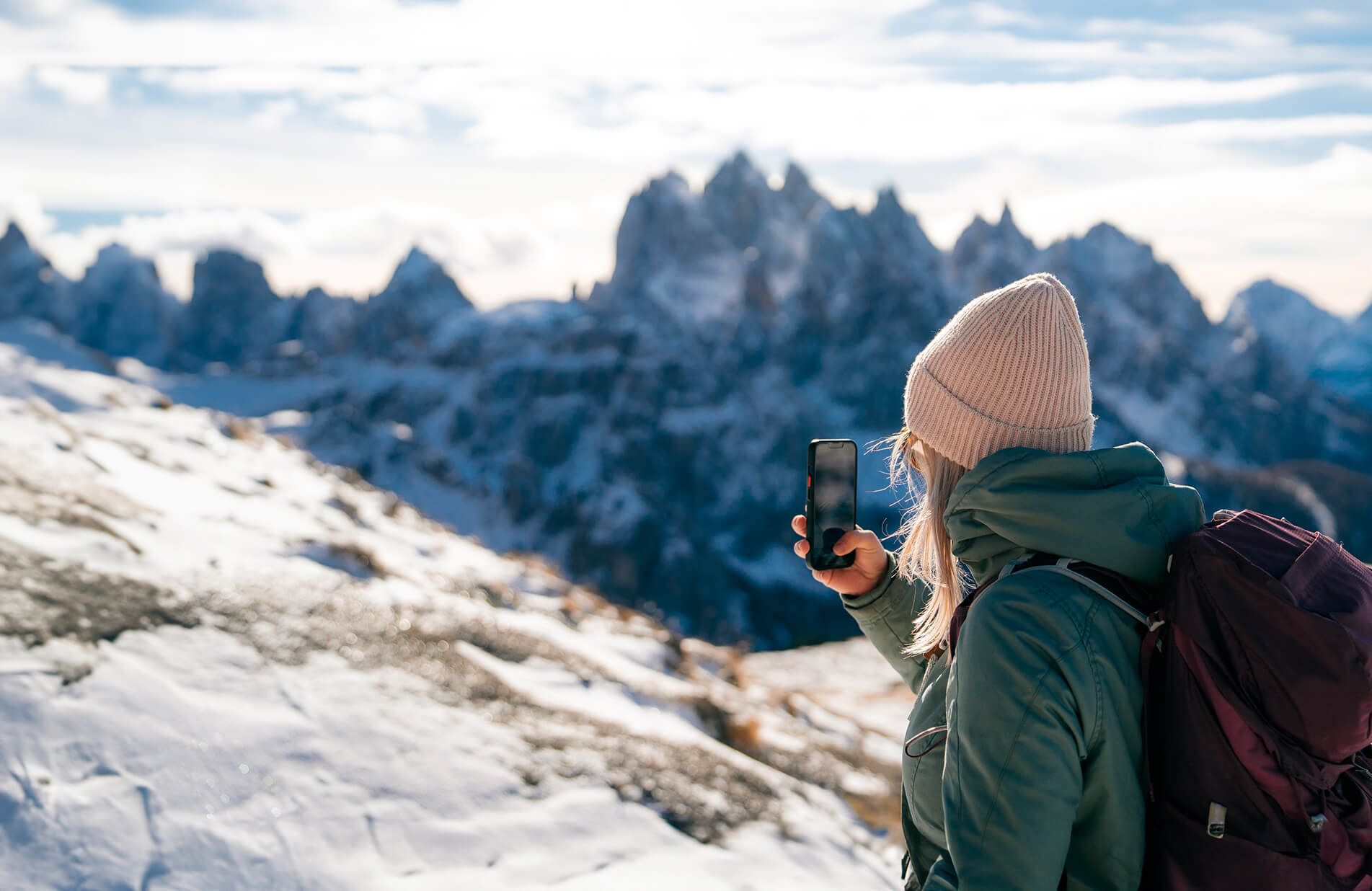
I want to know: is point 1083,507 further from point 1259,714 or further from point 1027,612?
point 1259,714

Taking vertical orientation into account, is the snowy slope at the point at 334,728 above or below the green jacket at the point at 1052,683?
below

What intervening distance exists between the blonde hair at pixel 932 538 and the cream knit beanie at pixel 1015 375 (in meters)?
0.15

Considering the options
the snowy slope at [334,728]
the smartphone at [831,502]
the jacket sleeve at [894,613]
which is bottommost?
the snowy slope at [334,728]

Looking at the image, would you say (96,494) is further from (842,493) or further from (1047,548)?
(1047,548)

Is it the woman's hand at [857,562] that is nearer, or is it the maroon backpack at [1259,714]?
the maroon backpack at [1259,714]

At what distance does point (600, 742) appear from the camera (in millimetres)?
6199

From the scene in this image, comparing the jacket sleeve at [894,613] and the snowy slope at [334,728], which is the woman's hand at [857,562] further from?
the snowy slope at [334,728]

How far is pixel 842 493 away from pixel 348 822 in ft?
10.8

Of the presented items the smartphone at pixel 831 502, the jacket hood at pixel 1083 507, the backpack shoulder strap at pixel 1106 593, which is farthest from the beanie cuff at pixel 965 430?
the smartphone at pixel 831 502

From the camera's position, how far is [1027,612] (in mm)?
1912

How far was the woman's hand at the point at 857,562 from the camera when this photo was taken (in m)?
3.03

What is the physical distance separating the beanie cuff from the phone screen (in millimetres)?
521

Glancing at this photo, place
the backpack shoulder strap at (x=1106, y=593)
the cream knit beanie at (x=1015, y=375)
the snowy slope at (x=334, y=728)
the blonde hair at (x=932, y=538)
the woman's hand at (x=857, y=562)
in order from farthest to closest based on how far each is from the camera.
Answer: the snowy slope at (x=334, y=728) → the woman's hand at (x=857, y=562) → the blonde hair at (x=932, y=538) → the cream knit beanie at (x=1015, y=375) → the backpack shoulder strap at (x=1106, y=593)

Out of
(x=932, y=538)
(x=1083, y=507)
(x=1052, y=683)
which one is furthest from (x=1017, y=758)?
(x=932, y=538)
